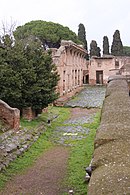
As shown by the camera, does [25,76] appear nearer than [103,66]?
Yes

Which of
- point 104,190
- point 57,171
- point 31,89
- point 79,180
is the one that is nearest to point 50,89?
point 31,89

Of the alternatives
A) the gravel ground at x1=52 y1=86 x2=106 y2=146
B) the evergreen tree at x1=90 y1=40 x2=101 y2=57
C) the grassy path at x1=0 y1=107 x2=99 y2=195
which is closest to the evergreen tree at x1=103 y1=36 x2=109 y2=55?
the evergreen tree at x1=90 y1=40 x2=101 y2=57

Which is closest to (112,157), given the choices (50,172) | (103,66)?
(50,172)

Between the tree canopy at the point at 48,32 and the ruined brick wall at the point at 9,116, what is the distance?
115 ft

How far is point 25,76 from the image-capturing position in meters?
16.0

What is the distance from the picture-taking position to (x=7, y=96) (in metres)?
15.5

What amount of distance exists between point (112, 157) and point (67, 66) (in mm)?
26444

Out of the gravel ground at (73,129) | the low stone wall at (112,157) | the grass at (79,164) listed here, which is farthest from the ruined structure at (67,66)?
the low stone wall at (112,157)

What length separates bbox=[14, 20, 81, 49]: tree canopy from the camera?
48438 millimetres

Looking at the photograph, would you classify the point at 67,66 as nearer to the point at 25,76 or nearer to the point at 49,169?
the point at 25,76

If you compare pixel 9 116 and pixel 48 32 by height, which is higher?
pixel 48 32

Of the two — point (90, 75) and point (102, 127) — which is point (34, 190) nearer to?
point (102, 127)

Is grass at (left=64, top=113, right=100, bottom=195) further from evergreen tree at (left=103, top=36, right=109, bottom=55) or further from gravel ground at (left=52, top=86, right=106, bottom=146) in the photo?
evergreen tree at (left=103, top=36, right=109, bottom=55)

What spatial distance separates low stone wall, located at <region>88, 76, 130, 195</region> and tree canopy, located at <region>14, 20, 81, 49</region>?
43.1 m
